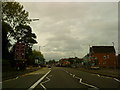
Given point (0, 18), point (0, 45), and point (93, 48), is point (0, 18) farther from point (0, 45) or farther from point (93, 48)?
point (93, 48)

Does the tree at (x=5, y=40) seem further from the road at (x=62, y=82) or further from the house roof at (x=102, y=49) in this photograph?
the house roof at (x=102, y=49)

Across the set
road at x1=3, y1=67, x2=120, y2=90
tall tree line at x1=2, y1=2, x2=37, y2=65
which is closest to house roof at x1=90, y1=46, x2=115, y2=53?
tall tree line at x1=2, y1=2, x2=37, y2=65

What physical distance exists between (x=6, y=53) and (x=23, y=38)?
399 inches

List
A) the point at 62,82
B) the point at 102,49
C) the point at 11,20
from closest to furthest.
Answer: the point at 62,82, the point at 11,20, the point at 102,49

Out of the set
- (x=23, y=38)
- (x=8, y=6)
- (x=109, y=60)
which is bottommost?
(x=109, y=60)

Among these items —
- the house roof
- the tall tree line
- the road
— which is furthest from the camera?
the house roof

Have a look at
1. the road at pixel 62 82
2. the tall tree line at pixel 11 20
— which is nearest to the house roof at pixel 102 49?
the tall tree line at pixel 11 20

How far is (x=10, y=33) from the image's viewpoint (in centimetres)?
5366

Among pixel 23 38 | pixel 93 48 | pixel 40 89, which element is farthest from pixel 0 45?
pixel 93 48

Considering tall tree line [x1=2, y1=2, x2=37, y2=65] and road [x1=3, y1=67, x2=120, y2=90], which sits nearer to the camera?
road [x1=3, y1=67, x2=120, y2=90]

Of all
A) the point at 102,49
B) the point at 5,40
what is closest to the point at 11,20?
the point at 5,40

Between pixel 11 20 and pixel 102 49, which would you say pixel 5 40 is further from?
pixel 102 49

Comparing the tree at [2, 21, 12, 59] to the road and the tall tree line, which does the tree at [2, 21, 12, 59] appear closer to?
the tall tree line

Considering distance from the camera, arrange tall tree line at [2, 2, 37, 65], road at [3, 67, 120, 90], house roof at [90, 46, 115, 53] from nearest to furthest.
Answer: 1. road at [3, 67, 120, 90]
2. tall tree line at [2, 2, 37, 65]
3. house roof at [90, 46, 115, 53]
